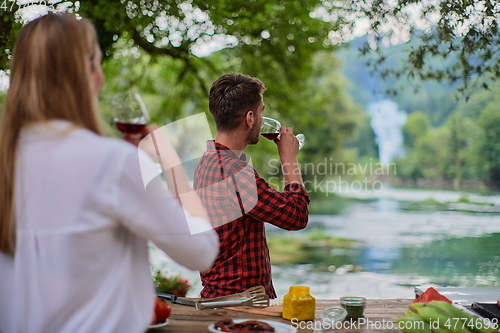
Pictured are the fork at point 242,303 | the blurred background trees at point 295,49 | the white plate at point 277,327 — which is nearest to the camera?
the white plate at point 277,327

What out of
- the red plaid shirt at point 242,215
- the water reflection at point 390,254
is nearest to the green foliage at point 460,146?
the water reflection at point 390,254

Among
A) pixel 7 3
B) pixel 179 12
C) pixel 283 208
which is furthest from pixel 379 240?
pixel 283 208

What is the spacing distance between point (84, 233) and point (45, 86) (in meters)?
0.28

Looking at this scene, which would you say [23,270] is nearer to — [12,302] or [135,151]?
[12,302]

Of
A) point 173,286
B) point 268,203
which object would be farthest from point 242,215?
point 173,286

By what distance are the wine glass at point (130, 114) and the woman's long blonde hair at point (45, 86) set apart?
15cm

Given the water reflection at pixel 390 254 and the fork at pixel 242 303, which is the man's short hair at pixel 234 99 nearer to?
the fork at pixel 242 303

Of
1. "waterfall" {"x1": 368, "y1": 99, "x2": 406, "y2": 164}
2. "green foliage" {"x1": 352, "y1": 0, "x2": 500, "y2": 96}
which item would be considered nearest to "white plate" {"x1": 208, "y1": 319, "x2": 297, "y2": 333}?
"green foliage" {"x1": 352, "y1": 0, "x2": 500, "y2": 96}

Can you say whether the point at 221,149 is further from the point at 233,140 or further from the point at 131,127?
the point at 131,127

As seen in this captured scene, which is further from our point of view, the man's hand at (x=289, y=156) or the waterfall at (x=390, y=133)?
the waterfall at (x=390, y=133)

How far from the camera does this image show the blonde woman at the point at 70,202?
100cm

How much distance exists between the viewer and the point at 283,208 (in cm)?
188

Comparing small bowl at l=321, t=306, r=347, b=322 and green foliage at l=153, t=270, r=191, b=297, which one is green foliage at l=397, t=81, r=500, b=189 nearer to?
green foliage at l=153, t=270, r=191, b=297

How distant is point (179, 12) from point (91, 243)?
5.02 metres
